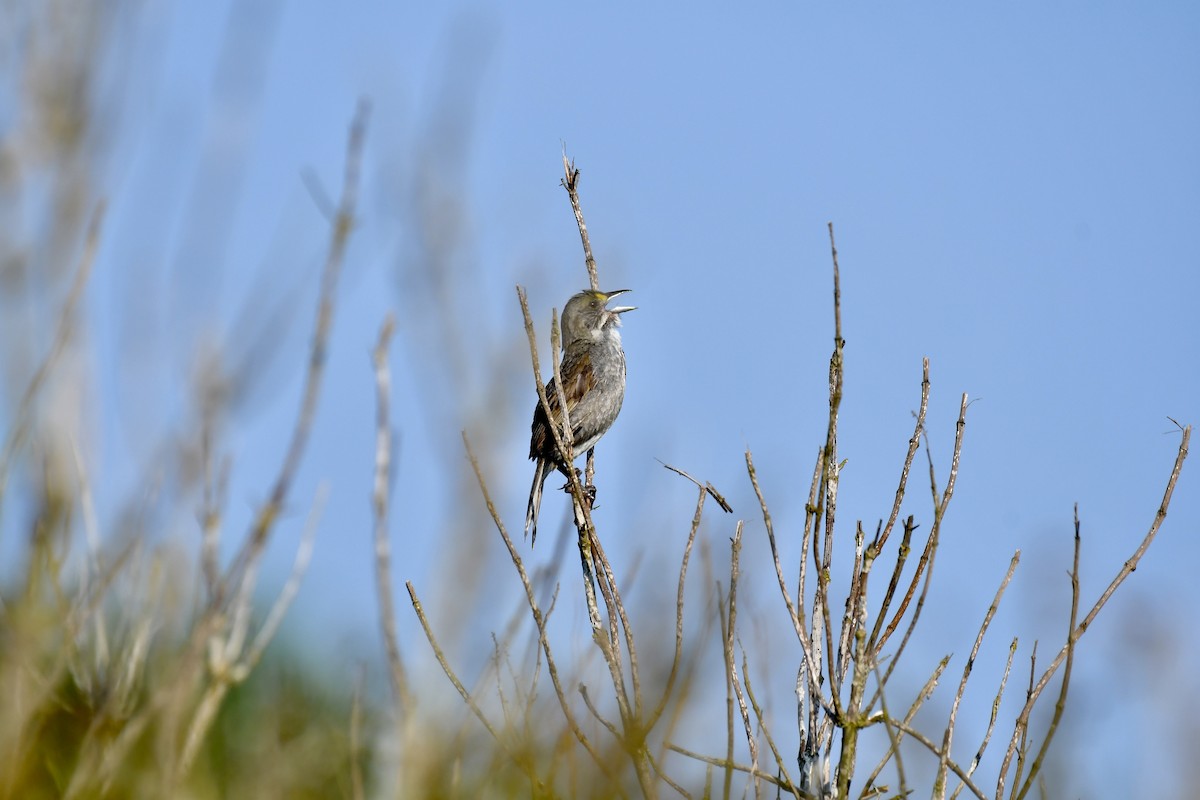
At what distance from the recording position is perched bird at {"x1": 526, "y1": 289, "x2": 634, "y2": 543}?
7445 millimetres

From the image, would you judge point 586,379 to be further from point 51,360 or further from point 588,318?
point 51,360

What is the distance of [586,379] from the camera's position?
766 centimetres

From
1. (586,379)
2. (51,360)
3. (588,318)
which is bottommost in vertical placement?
(51,360)

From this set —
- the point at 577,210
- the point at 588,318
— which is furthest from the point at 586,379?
the point at 577,210

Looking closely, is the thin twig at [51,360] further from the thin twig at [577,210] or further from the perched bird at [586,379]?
the perched bird at [586,379]

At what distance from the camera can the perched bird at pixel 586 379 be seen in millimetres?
7445

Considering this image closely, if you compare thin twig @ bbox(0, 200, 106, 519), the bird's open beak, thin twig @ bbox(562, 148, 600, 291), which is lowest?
thin twig @ bbox(0, 200, 106, 519)

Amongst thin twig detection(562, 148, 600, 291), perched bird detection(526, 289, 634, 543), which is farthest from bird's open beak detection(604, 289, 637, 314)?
thin twig detection(562, 148, 600, 291)

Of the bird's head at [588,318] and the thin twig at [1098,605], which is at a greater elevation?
the bird's head at [588,318]

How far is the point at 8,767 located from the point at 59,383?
1.22 meters

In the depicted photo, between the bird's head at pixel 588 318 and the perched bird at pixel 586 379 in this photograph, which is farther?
the bird's head at pixel 588 318

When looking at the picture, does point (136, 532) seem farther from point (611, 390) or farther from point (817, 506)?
point (611, 390)

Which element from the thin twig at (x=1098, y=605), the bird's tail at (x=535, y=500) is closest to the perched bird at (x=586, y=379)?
the bird's tail at (x=535, y=500)

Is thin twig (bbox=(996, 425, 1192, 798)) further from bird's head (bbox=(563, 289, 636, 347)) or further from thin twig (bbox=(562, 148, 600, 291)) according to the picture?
bird's head (bbox=(563, 289, 636, 347))
